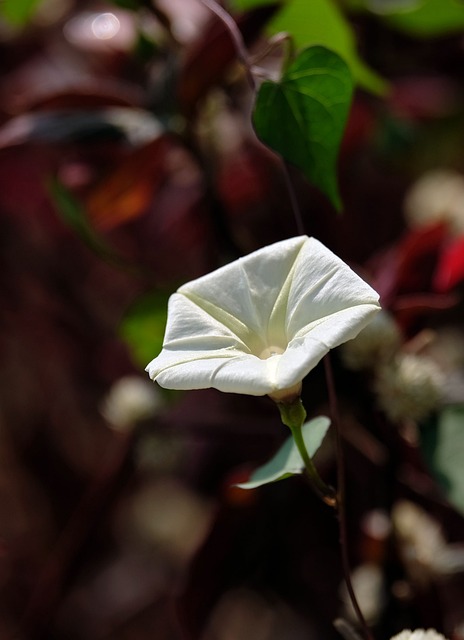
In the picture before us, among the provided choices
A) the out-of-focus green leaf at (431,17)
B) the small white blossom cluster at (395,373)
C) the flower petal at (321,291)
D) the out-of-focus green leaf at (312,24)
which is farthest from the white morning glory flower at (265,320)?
the out-of-focus green leaf at (431,17)

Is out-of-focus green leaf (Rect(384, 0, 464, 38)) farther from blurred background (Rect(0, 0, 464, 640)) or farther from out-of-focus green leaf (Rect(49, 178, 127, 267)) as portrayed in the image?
out-of-focus green leaf (Rect(49, 178, 127, 267))

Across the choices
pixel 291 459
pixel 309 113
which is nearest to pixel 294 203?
pixel 309 113

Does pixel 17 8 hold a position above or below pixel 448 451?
above

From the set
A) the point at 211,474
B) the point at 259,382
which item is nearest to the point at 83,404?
the point at 211,474

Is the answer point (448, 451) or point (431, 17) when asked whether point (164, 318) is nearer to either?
point (448, 451)

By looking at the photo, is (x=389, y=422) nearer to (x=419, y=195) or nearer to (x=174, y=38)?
(x=174, y=38)

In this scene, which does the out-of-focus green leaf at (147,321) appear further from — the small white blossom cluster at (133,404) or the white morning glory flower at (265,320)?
the white morning glory flower at (265,320)

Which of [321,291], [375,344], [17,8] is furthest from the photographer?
[17,8]
